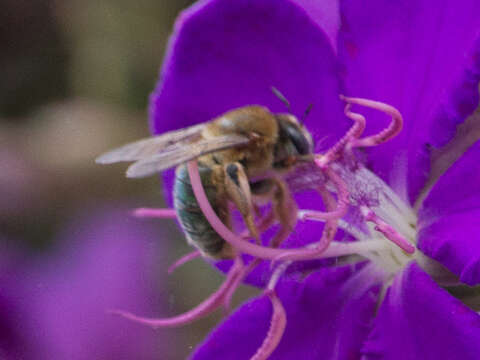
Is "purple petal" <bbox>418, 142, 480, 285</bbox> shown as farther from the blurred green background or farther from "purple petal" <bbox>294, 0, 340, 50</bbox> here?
the blurred green background

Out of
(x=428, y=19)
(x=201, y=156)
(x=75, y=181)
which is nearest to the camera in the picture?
(x=201, y=156)

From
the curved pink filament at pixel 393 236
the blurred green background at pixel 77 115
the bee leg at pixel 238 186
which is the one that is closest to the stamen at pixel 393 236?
the curved pink filament at pixel 393 236

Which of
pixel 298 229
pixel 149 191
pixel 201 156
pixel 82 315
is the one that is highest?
pixel 201 156

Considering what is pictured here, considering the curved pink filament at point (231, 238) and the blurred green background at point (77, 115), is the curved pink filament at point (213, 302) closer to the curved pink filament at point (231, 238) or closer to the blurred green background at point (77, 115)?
the curved pink filament at point (231, 238)

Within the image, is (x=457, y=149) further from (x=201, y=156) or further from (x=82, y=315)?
(x=82, y=315)

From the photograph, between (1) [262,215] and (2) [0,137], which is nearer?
(1) [262,215]

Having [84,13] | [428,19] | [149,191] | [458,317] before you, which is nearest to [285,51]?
[428,19]

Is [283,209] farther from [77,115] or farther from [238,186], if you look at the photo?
[77,115]

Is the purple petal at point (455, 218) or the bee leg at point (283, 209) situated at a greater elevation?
the bee leg at point (283, 209)
